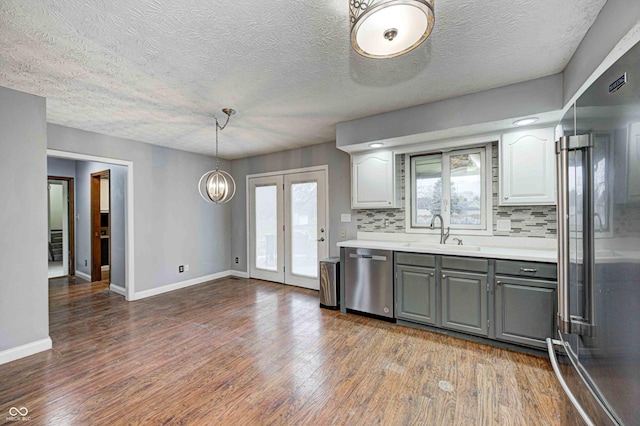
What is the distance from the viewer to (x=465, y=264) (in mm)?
2764

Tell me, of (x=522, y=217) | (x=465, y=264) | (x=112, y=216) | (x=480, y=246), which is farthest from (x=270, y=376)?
(x=112, y=216)

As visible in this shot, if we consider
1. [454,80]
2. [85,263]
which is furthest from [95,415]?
[85,263]

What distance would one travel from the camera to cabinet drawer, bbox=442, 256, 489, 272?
2.67m

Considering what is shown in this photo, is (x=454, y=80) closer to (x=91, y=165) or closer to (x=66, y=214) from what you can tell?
(x=91, y=165)

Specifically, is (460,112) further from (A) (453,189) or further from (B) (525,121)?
(A) (453,189)

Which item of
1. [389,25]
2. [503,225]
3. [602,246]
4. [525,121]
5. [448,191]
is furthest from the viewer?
[448,191]

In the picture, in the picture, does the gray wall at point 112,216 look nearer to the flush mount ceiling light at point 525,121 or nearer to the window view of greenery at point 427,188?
the window view of greenery at point 427,188

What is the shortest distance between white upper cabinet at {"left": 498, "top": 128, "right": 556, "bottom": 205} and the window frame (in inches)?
10.8

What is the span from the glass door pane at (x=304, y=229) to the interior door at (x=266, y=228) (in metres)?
0.27

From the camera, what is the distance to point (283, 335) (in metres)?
2.92

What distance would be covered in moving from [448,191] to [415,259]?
1.01 m

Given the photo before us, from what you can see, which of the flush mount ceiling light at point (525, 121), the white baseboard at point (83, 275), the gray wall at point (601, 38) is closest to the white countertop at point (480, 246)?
the flush mount ceiling light at point (525, 121)

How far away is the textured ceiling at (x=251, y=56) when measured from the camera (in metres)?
1.58

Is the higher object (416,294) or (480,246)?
(480,246)
